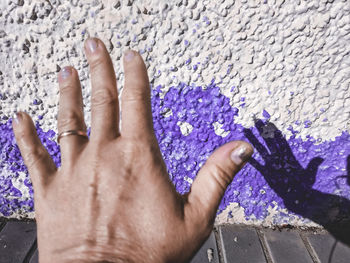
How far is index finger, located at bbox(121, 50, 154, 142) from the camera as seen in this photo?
844mm

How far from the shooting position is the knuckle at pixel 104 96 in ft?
2.84

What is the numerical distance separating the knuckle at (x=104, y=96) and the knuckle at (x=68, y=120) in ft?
0.27

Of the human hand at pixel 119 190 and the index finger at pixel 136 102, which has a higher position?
the index finger at pixel 136 102

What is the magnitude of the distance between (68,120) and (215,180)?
480 millimetres

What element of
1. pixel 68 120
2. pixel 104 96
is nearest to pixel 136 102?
pixel 104 96

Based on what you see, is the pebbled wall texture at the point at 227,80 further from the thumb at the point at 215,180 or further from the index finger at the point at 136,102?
the thumb at the point at 215,180

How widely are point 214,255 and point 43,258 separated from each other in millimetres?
819

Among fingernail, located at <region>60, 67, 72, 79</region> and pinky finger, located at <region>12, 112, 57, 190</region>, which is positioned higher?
fingernail, located at <region>60, 67, 72, 79</region>

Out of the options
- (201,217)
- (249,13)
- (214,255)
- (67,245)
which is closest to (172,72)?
(249,13)

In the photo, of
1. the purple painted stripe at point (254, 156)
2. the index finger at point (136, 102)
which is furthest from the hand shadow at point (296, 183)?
the index finger at point (136, 102)

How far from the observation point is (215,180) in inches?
32.2

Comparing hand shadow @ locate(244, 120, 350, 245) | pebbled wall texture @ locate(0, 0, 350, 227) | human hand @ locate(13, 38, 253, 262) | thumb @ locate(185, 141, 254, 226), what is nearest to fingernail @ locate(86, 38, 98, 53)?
human hand @ locate(13, 38, 253, 262)

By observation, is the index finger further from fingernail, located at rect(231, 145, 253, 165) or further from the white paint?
the white paint

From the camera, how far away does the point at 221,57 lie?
1.15m
